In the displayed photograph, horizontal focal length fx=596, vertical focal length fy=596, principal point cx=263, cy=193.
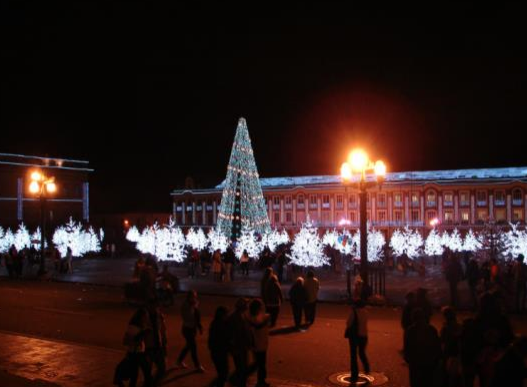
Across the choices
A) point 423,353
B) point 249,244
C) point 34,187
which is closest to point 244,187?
point 249,244

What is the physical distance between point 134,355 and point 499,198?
2947 inches

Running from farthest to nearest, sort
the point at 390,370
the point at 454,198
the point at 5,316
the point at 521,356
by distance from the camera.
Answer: the point at 454,198
the point at 5,316
the point at 390,370
the point at 521,356

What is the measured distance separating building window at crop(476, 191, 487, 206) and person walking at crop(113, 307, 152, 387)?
74.9 m

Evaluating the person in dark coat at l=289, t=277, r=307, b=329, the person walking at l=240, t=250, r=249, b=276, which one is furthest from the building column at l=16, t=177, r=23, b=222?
the person in dark coat at l=289, t=277, r=307, b=329

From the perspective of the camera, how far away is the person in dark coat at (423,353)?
283 inches

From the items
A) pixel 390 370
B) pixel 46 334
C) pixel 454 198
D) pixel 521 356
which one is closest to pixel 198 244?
pixel 46 334

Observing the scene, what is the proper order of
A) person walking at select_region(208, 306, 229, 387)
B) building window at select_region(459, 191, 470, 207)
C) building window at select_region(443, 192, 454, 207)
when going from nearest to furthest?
person walking at select_region(208, 306, 229, 387)
building window at select_region(459, 191, 470, 207)
building window at select_region(443, 192, 454, 207)

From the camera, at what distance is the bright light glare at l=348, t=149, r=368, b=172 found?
1631 centimetres

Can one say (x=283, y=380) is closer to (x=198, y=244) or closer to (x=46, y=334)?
(x=46, y=334)

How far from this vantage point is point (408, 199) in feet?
265

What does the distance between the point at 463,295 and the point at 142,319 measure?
15.4 meters

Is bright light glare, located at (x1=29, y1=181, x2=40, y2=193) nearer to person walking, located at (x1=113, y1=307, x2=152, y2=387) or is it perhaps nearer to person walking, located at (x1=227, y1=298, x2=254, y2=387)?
person walking, located at (x1=113, y1=307, x2=152, y2=387)

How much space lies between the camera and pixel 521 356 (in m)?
5.76

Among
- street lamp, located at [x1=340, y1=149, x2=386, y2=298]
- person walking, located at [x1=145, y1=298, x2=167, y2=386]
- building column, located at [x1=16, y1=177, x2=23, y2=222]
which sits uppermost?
building column, located at [x1=16, y1=177, x2=23, y2=222]
